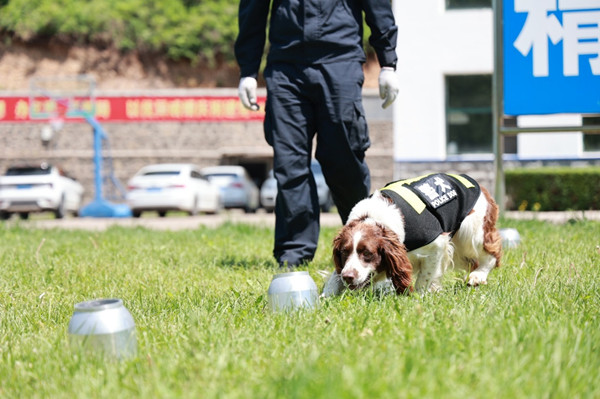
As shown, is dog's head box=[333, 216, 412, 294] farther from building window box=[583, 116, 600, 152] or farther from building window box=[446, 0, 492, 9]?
building window box=[583, 116, 600, 152]

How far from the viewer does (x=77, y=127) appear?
23094mm

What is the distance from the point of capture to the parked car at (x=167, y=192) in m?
17.4

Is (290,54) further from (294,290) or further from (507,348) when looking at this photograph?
(507,348)

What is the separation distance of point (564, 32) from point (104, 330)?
6413 mm

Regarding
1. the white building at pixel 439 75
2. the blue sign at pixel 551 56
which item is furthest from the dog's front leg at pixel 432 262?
the white building at pixel 439 75

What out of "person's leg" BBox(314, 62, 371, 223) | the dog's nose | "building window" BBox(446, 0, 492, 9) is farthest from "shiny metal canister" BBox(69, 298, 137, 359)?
"building window" BBox(446, 0, 492, 9)

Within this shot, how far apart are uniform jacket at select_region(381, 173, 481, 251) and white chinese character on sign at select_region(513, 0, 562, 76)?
13.5ft

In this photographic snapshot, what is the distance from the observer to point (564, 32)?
7.17m

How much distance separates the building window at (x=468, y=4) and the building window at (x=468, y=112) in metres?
1.78

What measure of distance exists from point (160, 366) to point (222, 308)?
989mm

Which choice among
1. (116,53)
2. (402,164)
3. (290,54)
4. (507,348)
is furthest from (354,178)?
(116,53)

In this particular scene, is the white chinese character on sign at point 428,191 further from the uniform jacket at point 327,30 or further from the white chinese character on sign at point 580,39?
the white chinese character on sign at point 580,39

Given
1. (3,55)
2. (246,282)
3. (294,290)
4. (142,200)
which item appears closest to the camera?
(294,290)

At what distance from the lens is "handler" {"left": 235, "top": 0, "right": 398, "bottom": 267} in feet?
14.9
